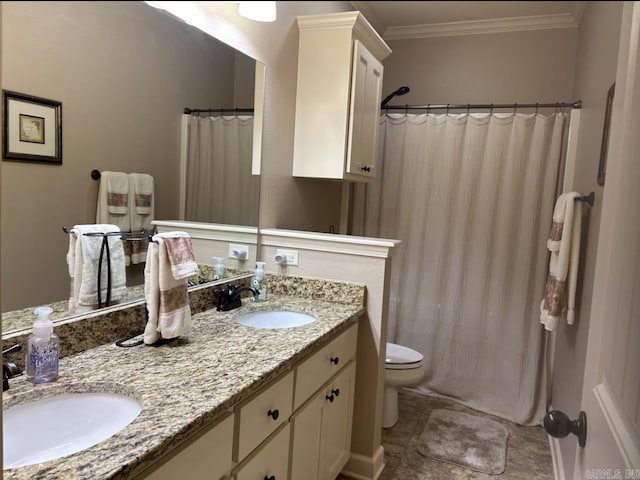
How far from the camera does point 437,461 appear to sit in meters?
2.28

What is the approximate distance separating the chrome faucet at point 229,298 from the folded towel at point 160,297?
1.48 feet

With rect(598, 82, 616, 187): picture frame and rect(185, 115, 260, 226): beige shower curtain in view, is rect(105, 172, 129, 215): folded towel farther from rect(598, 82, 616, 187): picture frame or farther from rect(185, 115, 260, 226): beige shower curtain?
rect(598, 82, 616, 187): picture frame

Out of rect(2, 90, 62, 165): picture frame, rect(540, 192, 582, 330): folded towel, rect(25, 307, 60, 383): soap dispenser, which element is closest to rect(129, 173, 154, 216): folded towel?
rect(2, 90, 62, 165): picture frame

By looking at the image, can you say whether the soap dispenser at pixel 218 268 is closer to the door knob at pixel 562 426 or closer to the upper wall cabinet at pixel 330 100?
the upper wall cabinet at pixel 330 100

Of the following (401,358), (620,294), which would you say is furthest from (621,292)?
(401,358)

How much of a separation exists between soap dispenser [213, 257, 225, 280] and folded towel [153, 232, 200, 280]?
0.48 metres

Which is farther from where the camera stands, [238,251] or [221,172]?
[238,251]

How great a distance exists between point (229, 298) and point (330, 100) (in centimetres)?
112

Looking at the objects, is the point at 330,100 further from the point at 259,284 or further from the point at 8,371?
the point at 8,371

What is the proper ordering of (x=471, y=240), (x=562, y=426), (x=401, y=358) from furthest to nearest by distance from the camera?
1. (x=471, y=240)
2. (x=401, y=358)
3. (x=562, y=426)

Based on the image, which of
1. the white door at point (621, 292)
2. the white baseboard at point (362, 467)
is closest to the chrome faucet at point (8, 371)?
the white door at point (621, 292)

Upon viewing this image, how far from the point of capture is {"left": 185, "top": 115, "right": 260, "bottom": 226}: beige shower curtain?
1641 millimetres

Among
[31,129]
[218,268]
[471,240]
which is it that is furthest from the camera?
[471,240]

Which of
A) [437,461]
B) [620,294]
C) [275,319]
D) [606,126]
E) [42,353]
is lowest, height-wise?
[437,461]
